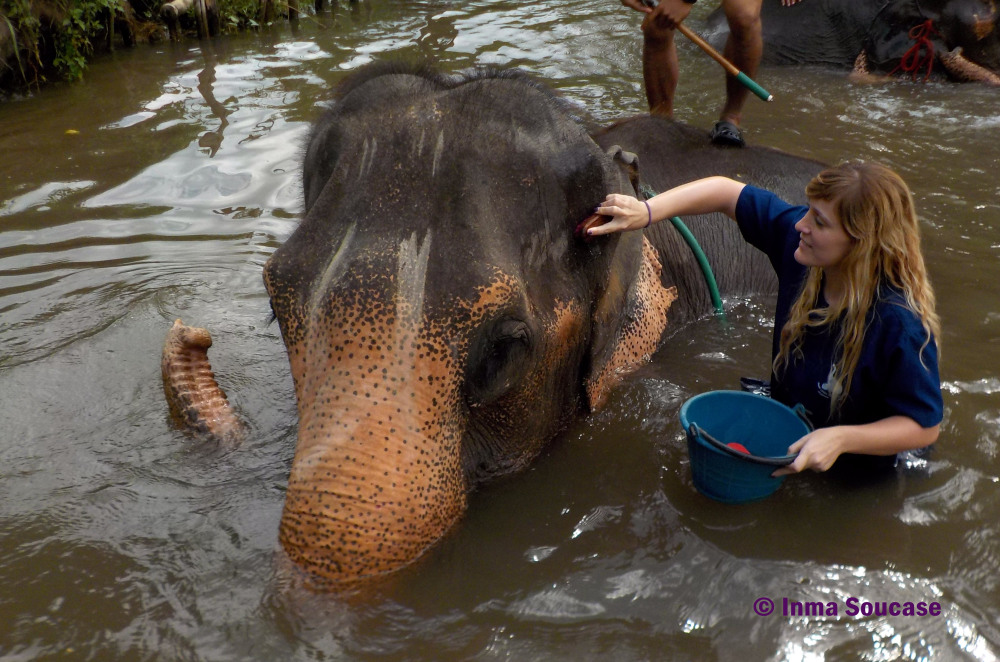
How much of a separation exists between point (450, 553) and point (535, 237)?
0.96 metres

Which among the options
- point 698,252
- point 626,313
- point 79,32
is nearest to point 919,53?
point 698,252

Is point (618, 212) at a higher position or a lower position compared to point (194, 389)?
higher

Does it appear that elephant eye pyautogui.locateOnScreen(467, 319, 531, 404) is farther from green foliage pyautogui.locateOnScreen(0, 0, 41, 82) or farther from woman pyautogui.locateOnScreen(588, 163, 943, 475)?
green foliage pyautogui.locateOnScreen(0, 0, 41, 82)

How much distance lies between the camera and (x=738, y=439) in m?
3.11

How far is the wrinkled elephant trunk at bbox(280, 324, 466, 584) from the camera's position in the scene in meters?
2.14

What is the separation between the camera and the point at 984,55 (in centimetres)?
859

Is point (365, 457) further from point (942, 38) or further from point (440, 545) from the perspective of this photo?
point (942, 38)

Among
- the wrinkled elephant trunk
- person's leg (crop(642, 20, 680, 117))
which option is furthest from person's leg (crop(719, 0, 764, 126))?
the wrinkled elephant trunk

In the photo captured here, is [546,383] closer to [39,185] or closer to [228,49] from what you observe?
[39,185]

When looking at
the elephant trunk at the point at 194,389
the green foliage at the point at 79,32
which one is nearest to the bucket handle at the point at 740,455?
the elephant trunk at the point at 194,389

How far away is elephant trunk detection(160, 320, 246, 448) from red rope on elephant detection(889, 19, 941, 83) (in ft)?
25.5

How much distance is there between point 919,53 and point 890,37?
411 millimetres

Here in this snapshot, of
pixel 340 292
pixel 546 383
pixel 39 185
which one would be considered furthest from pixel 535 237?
pixel 39 185

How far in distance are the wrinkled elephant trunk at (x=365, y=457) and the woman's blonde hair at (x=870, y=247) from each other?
4.28 ft
